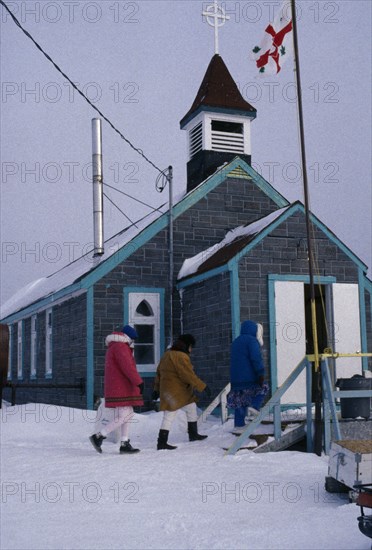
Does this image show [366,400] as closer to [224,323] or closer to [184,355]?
[184,355]

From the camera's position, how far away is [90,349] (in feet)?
47.9

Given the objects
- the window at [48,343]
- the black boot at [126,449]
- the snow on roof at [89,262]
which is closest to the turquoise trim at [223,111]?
the snow on roof at [89,262]

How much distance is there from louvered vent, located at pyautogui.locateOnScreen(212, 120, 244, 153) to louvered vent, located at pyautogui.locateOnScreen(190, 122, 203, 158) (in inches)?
13.9

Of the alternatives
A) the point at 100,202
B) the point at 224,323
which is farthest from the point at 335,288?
the point at 100,202

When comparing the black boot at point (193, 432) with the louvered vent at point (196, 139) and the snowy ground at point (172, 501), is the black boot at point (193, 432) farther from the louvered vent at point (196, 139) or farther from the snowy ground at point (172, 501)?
the louvered vent at point (196, 139)

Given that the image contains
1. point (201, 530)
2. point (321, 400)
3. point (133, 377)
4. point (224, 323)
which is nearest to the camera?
point (201, 530)

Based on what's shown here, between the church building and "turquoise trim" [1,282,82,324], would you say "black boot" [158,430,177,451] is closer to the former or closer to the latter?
the church building

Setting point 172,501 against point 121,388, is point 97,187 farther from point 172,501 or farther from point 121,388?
point 172,501

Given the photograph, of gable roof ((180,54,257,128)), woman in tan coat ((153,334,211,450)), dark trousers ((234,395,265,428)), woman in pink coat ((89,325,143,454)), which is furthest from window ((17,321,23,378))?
dark trousers ((234,395,265,428))

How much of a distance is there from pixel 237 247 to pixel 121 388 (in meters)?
5.20

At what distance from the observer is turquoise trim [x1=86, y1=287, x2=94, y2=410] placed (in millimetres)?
14438

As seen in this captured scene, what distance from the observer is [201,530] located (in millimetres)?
4961

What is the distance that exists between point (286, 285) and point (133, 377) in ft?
16.6

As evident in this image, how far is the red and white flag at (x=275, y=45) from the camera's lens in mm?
10383
